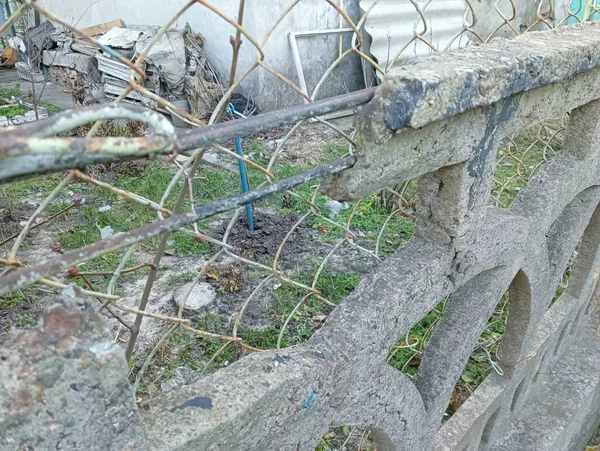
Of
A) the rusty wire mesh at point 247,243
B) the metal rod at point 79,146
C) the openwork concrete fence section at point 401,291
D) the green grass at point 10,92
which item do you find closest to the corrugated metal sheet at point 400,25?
the rusty wire mesh at point 247,243

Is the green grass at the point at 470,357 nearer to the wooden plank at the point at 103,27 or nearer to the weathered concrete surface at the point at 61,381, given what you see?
the weathered concrete surface at the point at 61,381

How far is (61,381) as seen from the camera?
0.61 metres

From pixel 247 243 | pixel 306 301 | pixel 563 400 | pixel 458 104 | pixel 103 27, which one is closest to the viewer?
pixel 458 104

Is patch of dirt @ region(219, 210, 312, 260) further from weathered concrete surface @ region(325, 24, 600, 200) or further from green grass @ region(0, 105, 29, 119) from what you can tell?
green grass @ region(0, 105, 29, 119)

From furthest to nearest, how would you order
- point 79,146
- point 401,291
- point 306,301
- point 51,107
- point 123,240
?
point 51,107, point 306,301, point 401,291, point 123,240, point 79,146

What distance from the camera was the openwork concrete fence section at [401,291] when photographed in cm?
61

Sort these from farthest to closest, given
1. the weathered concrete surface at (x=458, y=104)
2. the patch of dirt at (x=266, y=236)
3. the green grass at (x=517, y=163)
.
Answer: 1. the green grass at (x=517, y=163)
2. the patch of dirt at (x=266, y=236)
3. the weathered concrete surface at (x=458, y=104)

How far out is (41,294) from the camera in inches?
112

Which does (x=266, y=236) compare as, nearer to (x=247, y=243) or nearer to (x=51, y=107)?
(x=247, y=243)

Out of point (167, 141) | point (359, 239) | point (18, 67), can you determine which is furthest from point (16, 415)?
point (18, 67)

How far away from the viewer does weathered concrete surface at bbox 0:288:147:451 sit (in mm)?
594

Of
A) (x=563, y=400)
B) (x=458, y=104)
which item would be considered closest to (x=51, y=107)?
(x=563, y=400)

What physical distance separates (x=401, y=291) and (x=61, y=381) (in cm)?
Answer: 75

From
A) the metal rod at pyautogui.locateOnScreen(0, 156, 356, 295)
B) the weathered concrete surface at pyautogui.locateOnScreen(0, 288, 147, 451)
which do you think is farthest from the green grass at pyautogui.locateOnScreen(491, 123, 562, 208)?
the weathered concrete surface at pyautogui.locateOnScreen(0, 288, 147, 451)
